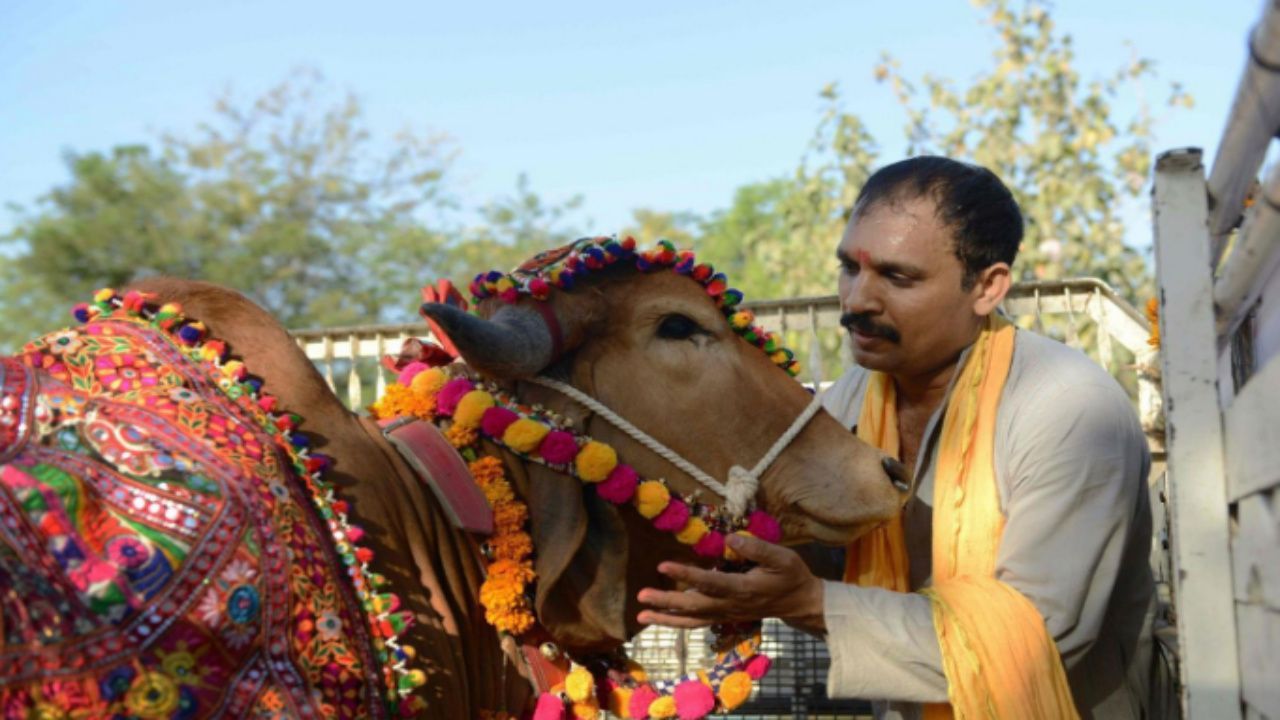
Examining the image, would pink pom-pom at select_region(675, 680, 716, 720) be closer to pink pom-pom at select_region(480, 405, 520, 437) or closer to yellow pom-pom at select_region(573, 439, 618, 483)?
yellow pom-pom at select_region(573, 439, 618, 483)

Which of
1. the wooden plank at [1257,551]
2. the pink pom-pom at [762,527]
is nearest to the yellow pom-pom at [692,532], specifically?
the pink pom-pom at [762,527]

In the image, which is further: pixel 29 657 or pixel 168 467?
pixel 168 467

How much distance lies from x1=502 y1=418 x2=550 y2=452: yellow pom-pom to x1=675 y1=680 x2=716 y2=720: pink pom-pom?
0.65m

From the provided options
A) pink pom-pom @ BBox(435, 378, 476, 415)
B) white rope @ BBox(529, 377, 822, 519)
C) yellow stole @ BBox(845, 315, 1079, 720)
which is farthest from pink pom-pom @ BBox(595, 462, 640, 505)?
yellow stole @ BBox(845, 315, 1079, 720)

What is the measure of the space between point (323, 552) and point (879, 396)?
1.72m

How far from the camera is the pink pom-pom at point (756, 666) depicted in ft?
9.40

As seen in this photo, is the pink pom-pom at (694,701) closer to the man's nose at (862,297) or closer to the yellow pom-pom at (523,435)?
the yellow pom-pom at (523,435)

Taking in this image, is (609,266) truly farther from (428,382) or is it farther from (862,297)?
(862,297)

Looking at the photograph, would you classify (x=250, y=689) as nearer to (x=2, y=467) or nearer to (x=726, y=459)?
(x=2, y=467)

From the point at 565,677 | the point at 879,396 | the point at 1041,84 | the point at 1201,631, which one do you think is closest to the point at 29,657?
the point at 565,677

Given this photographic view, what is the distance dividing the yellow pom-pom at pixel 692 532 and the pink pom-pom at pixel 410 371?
0.71 metres

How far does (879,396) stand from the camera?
340 centimetres

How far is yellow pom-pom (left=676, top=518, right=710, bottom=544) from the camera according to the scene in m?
2.80

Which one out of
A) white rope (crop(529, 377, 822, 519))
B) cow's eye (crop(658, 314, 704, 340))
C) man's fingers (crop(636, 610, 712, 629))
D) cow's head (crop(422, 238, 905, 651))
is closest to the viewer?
man's fingers (crop(636, 610, 712, 629))
